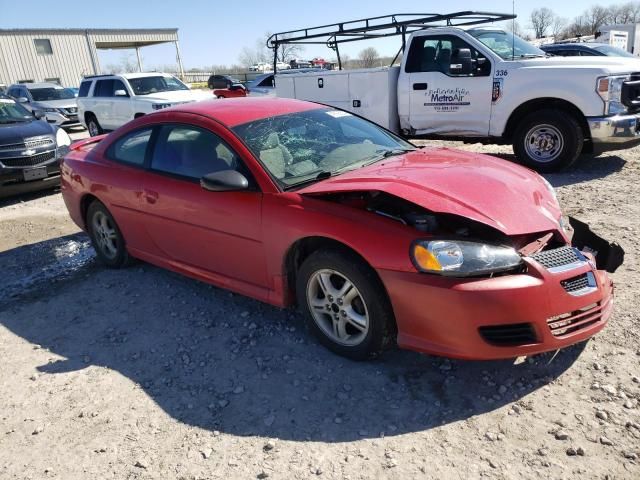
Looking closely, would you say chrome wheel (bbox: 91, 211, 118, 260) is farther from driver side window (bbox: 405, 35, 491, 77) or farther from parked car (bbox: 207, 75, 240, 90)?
parked car (bbox: 207, 75, 240, 90)

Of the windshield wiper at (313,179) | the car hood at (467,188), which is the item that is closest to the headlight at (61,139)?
the windshield wiper at (313,179)

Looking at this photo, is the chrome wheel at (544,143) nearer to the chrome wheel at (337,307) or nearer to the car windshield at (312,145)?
the car windshield at (312,145)

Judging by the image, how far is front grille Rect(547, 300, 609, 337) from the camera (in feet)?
8.56

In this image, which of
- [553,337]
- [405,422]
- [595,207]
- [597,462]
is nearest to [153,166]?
[405,422]

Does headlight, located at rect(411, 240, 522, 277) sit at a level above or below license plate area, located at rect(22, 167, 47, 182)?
above

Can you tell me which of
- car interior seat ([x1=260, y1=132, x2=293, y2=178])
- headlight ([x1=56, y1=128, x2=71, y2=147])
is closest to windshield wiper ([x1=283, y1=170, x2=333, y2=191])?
car interior seat ([x1=260, y1=132, x2=293, y2=178])

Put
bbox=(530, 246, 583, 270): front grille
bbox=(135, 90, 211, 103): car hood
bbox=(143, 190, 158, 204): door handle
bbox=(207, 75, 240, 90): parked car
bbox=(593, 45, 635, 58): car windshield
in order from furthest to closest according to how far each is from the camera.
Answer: bbox=(207, 75, 240, 90): parked car < bbox=(593, 45, 635, 58): car windshield < bbox=(135, 90, 211, 103): car hood < bbox=(143, 190, 158, 204): door handle < bbox=(530, 246, 583, 270): front grille

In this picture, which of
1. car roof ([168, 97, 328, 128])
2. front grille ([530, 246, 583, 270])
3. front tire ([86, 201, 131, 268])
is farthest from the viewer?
front tire ([86, 201, 131, 268])

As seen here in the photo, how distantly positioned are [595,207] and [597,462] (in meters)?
4.12

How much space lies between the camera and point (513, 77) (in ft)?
23.7

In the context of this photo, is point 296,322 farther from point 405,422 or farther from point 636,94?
point 636,94

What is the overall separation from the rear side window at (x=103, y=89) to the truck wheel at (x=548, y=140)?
10.1m

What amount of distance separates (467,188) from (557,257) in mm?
620

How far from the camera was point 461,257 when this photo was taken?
2619 millimetres
